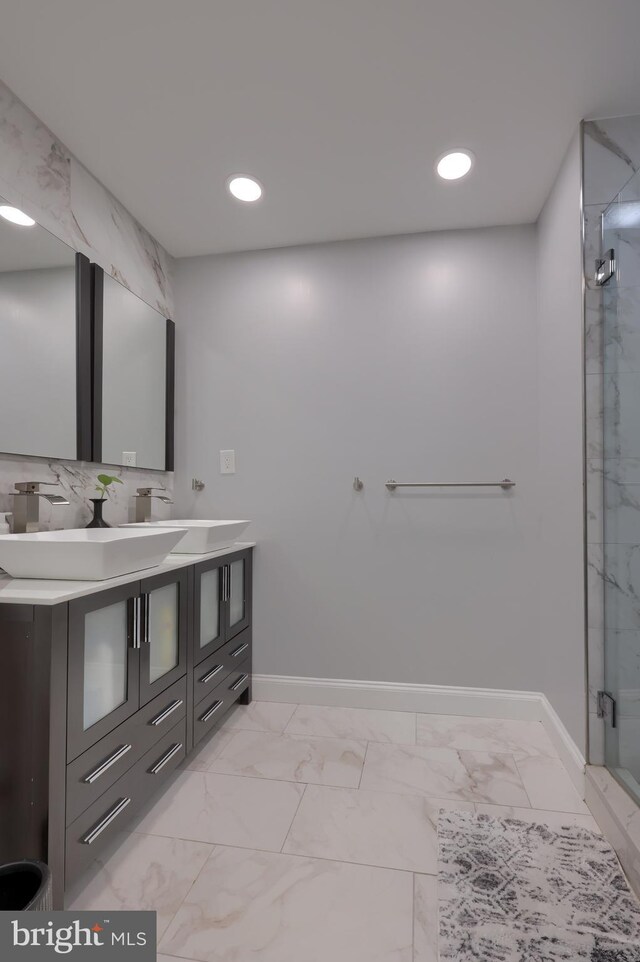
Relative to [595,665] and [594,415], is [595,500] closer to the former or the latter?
[594,415]

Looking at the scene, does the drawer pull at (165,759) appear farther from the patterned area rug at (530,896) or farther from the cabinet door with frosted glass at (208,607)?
the patterned area rug at (530,896)

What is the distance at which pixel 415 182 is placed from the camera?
2.07 metres

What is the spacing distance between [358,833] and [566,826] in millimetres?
665

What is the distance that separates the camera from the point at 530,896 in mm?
1286

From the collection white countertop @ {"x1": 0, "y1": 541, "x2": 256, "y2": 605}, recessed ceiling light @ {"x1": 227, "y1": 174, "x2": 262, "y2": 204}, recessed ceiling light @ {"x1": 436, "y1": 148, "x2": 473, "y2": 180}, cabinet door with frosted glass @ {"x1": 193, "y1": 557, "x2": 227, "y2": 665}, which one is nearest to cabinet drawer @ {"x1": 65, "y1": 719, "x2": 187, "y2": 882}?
cabinet door with frosted glass @ {"x1": 193, "y1": 557, "x2": 227, "y2": 665}

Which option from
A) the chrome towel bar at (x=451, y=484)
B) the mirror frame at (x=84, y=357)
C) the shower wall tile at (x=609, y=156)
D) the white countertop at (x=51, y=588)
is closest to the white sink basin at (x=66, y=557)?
the white countertop at (x=51, y=588)

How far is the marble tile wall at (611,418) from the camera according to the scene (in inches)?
62.4

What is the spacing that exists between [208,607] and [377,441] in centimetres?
112

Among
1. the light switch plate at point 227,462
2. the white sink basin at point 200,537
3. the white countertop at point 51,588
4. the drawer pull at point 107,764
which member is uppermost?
the light switch plate at point 227,462

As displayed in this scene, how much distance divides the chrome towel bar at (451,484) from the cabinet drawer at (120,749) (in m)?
1.27

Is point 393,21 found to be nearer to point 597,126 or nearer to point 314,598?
point 597,126

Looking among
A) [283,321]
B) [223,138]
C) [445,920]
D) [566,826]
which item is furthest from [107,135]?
[566,826]

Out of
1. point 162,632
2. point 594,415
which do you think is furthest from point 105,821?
point 594,415

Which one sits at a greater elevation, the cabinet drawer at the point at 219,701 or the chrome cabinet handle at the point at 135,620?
the chrome cabinet handle at the point at 135,620
